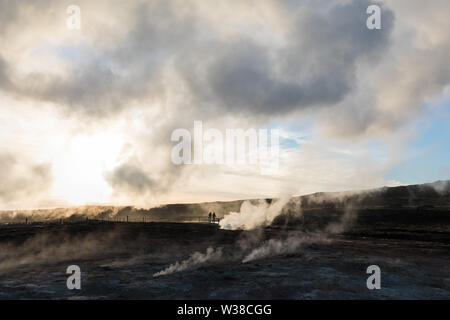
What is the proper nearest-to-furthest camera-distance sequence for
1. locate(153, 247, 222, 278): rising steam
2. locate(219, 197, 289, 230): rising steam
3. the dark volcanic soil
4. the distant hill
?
the dark volcanic soil, locate(153, 247, 222, 278): rising steam, locate(219, 197, 289, 230): rising steam, the distant hill

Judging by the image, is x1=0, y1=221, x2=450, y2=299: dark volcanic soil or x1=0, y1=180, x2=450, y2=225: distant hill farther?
x1=0, y1=180, x2=450, y2=225: distant hill

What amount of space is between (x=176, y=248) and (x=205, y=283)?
15002 mm

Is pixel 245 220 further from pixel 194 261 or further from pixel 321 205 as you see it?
pixel 321 205

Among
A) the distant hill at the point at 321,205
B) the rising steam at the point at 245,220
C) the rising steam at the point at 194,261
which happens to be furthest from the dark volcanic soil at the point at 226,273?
the distant hill at the point at 321,205

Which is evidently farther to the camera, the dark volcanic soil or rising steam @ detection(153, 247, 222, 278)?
rising steam @ detection(153, 247, 222, 278)

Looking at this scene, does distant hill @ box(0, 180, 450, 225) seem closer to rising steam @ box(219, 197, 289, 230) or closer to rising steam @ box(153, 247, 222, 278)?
rising steam @ box(219, 197, 289, 230)

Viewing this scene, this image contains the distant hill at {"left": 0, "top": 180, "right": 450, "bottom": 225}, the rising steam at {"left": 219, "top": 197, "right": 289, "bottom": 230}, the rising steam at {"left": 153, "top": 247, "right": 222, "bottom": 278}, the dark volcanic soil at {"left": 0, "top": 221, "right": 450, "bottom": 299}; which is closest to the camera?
the dark volcanic soil at {"left": 0, "top": 221, "right": 450, "bottom": 299}

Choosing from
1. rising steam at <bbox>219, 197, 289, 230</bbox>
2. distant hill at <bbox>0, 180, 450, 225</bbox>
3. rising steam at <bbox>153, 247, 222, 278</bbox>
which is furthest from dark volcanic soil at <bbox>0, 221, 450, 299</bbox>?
distant hill at <bbox>0, 180, 450, 225</bbox>

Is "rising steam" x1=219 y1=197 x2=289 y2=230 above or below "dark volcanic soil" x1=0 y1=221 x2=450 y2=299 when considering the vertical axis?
below

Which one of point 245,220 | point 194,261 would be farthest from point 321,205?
point 194,261

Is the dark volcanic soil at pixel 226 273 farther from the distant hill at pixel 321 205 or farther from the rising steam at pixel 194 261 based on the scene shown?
the distant hill at pixel 321 205

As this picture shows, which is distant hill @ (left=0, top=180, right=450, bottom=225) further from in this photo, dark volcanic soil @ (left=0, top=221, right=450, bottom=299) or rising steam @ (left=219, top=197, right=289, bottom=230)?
dark volcanic soil @ (left=0, top=221, right=450, bottom=299)
